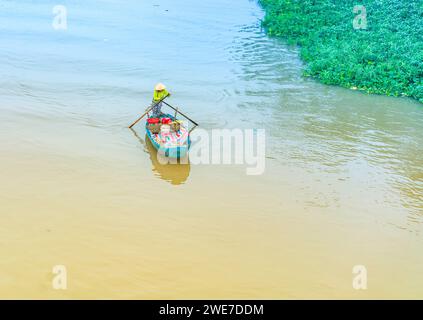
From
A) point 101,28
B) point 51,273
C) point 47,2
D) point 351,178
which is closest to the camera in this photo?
point 51,273

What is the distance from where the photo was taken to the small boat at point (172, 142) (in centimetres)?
1063

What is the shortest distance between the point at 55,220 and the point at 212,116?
21.5 feet

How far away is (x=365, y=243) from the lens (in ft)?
27.8

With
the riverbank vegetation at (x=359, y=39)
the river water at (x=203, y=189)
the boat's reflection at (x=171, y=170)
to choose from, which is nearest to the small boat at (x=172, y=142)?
the boat's reflection at (x=171, y=170)

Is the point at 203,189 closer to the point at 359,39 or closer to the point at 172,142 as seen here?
the point at 172,142

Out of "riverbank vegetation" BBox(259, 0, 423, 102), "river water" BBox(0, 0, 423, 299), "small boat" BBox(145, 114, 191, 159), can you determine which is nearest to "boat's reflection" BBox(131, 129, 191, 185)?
"river water" BBox(0, 0, 423, 299)

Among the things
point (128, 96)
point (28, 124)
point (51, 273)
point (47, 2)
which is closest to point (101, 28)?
point (47, 2)

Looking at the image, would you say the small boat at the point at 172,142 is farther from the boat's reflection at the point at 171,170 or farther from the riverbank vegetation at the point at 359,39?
the riverbank vegetation at the point at 359,39

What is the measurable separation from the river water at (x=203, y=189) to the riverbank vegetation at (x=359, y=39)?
0.86 meters

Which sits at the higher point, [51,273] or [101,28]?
[101,28]

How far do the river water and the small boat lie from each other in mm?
394

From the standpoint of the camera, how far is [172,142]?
10852mm

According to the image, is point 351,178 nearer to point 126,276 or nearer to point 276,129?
point 276,129

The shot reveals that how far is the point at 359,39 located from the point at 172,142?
493 inches
